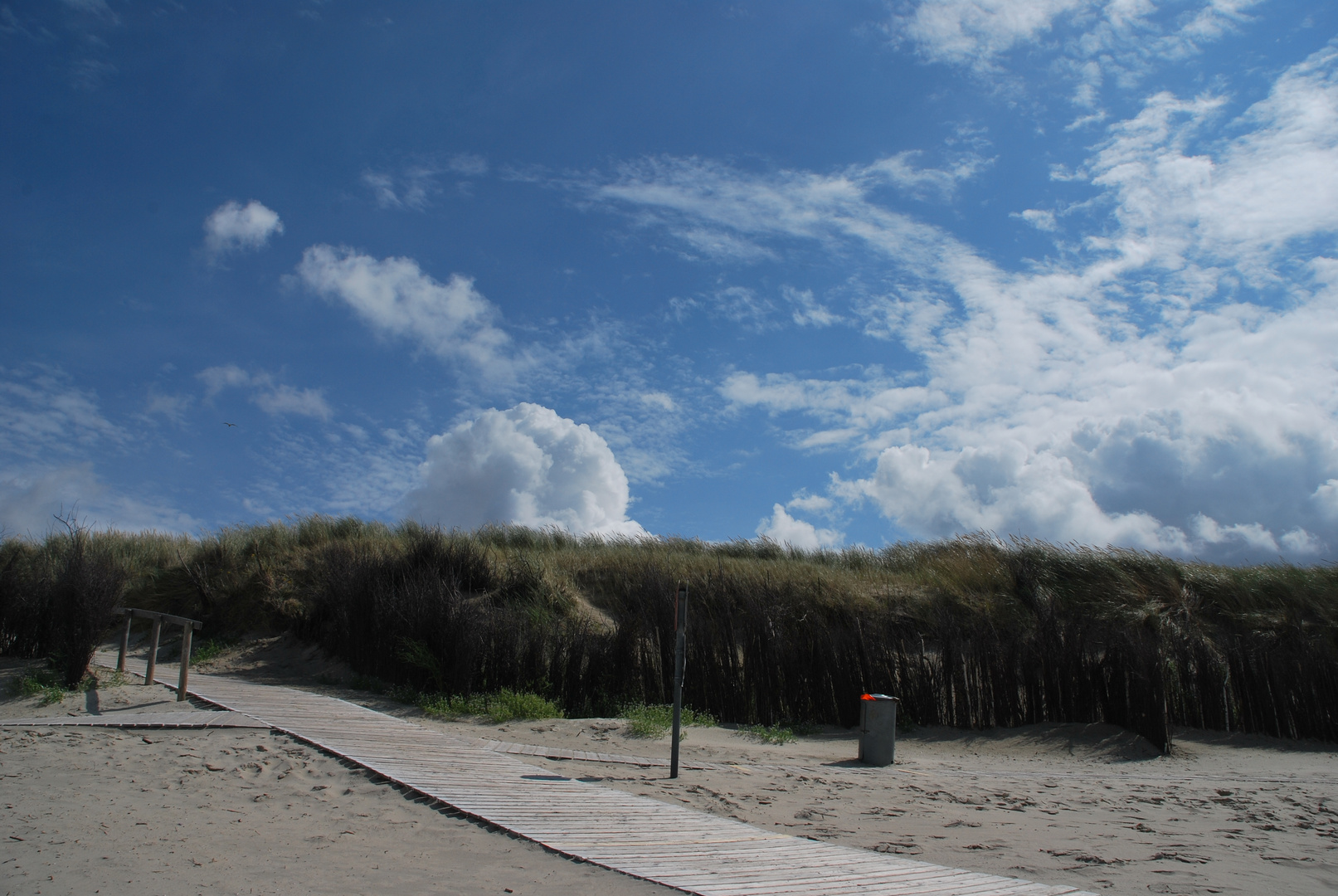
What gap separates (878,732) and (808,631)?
3595 mm

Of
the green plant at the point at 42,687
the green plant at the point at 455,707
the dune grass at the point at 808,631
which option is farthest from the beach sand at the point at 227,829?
the dune grass at the point at 808,631

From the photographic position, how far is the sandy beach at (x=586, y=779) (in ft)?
15.9

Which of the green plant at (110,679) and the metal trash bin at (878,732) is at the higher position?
the green plant at (110,679)

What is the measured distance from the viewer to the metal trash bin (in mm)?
9508

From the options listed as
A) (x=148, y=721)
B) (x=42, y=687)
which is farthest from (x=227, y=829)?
(x=42, y=687)

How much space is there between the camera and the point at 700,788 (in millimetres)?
7039

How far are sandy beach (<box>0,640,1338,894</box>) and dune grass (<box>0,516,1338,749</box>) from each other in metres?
1.87

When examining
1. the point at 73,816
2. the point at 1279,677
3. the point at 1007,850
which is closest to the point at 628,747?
the point at 1007,850

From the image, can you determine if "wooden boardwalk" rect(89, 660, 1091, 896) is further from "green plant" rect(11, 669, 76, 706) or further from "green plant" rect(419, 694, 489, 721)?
"green plant" rect(11, 669, 76, 706)

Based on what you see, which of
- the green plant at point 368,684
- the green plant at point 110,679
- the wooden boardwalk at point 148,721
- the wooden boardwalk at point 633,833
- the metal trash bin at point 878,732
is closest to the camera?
the wooden boardwalk at point 633,833

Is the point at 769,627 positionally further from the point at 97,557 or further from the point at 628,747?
the point at 97,557

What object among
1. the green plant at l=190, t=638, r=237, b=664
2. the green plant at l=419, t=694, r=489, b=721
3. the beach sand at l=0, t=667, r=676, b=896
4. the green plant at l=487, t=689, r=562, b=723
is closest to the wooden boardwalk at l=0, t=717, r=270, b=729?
the beach sand at l=0, t=667, r=676, b=896

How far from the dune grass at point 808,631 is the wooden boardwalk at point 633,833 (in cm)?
398

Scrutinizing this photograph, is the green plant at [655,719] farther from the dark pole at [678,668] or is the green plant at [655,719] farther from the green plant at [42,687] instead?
the green plant at [42,687]
